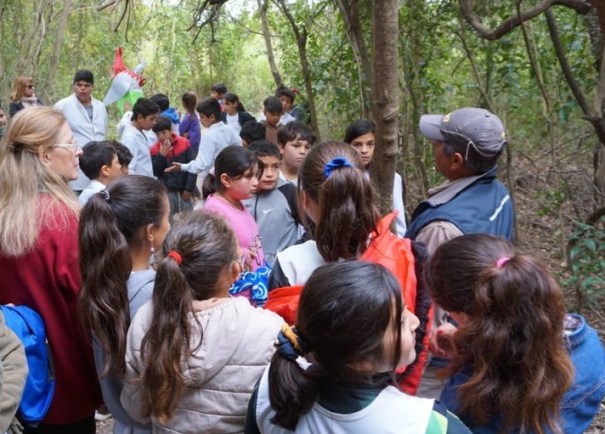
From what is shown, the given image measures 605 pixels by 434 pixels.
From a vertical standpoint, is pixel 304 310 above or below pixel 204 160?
below

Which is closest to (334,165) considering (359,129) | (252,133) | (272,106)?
(359,129)

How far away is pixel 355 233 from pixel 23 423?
1.21 meters

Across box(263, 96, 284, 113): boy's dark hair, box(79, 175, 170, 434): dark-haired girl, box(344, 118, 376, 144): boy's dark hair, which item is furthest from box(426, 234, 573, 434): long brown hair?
box(263, 96, 284, 113): boy's dark hair

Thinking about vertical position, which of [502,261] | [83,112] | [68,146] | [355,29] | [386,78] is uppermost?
[355,29]

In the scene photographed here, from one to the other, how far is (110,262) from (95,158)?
173 centimetres

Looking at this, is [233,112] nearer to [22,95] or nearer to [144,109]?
[22,95]

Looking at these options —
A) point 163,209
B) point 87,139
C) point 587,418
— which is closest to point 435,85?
point 87,139

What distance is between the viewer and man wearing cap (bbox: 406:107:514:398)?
2125 mm

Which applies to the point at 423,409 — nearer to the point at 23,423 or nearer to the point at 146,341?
the point at 146,341

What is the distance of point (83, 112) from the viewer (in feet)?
21.7

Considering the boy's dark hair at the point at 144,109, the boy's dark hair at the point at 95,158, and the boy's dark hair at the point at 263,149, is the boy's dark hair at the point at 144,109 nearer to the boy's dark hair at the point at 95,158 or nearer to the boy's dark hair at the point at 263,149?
the boy's dark hair at the point at 95,158

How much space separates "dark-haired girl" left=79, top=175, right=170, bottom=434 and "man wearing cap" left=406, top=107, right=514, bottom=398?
91 centimetres

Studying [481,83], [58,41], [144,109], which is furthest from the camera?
[58,41]

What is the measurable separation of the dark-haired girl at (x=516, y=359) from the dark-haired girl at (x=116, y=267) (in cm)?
98
